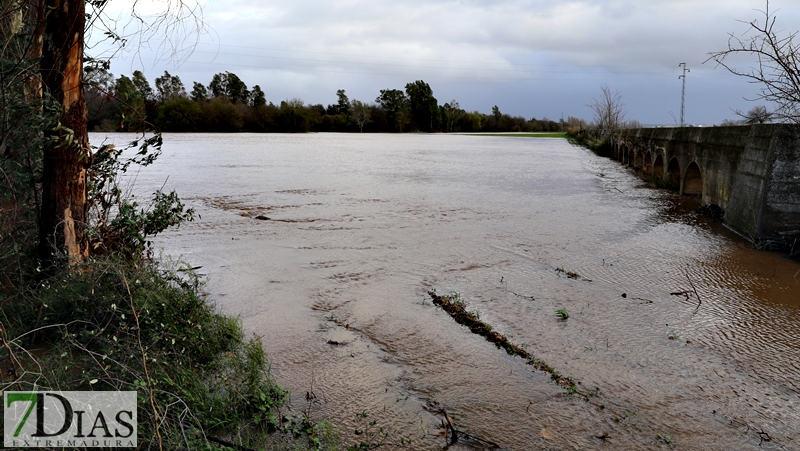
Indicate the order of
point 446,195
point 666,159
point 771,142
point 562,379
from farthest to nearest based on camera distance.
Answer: point 666,159 < point 446,195 < point 771,142 < point 562,379

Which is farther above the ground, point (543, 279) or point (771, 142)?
point (771, 142)

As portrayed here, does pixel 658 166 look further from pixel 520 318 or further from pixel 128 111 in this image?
pixel 128 111

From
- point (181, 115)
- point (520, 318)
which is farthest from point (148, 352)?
point (181, 115)

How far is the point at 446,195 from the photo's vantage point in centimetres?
1742

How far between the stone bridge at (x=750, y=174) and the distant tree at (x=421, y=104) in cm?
8961

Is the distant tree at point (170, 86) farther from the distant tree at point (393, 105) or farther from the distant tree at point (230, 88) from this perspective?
the distant tree at point (393, 105)

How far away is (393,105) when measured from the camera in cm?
10494

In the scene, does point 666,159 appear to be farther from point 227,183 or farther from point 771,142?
point 227,183

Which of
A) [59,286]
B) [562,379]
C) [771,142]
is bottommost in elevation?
[562,379]

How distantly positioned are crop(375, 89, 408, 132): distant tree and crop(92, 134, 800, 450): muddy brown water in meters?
89.6

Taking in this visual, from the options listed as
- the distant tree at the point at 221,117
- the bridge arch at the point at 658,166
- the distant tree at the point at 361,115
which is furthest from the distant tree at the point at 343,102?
the bridge arch at the point at 658,166

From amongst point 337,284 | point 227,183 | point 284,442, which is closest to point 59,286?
point 284,442

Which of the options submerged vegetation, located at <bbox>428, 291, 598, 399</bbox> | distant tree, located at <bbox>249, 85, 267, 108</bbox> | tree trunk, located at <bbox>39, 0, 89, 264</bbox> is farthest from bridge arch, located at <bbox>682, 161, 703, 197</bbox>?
distant tree, located at <bbox>249, 85, 267, 108</bbox>

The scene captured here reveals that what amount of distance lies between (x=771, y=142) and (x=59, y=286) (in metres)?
10.0
